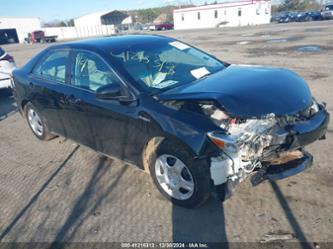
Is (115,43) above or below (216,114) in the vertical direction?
above

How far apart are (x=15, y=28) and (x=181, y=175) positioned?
2671 inches

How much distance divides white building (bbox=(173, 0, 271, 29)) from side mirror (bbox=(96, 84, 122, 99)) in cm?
5035

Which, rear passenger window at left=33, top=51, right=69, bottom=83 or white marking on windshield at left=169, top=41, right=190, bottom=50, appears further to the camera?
white marking on windshield at left=169, top=41, right=190, bottom=50

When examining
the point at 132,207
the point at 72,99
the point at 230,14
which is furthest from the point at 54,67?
the point at 230,14

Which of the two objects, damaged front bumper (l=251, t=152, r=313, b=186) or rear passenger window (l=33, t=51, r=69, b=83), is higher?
rear passenger window (l=33, t=51, r=69, b=83)

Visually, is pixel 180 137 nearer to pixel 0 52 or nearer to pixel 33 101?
pixel 33 101

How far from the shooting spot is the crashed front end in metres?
2.85

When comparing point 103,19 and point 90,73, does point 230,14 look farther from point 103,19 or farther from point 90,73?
point 90,73

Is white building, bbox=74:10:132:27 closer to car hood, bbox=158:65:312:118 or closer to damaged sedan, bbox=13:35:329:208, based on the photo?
damaged sedan, bbox=13:35:329:208

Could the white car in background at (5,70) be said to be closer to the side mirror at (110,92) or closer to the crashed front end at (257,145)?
the side mirror at (110,92)

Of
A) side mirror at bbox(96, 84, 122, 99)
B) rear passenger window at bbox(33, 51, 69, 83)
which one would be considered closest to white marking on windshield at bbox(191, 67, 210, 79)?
side mirror at bbox(96, 84, 122, 99)

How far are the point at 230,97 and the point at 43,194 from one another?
253cm

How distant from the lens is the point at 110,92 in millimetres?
3328

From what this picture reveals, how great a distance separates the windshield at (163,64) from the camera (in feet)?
11.8
